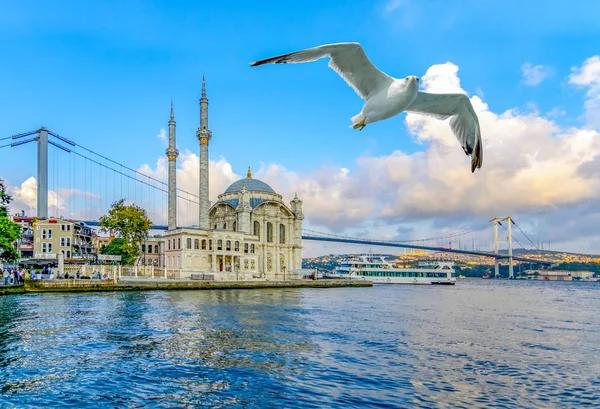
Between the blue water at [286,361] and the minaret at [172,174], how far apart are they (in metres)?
31.6

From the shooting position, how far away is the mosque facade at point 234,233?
159 ft

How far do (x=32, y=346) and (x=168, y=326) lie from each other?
5.05 meters

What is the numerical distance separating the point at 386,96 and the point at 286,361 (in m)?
9.01

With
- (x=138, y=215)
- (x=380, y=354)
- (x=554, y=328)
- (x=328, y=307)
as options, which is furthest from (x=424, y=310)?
(x=138, y=215)

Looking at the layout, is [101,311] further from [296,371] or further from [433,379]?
[433,379]

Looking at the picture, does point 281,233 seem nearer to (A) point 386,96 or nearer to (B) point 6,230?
(B) point 6,230

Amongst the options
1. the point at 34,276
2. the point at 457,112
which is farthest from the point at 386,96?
the point at 34,276

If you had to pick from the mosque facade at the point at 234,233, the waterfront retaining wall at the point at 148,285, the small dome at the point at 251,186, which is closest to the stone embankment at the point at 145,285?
the waterfront retaining wall at the point at 148,285

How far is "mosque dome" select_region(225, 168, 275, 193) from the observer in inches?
2446

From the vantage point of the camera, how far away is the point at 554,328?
20.0 meters

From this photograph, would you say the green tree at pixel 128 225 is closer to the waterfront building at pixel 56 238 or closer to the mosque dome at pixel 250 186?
the waterfront building at pixel 56 238

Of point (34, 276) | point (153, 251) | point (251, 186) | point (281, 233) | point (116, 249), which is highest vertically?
point (251, 186)

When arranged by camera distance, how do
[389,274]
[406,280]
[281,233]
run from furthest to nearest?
[389,274]
[406,280]
[281,233]

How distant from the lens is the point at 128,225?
144 feet
